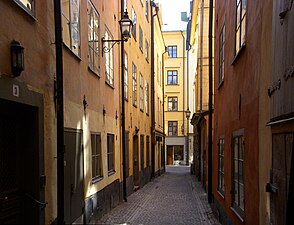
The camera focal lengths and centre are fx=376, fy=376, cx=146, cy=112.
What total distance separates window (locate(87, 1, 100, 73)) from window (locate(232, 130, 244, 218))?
2.90 m

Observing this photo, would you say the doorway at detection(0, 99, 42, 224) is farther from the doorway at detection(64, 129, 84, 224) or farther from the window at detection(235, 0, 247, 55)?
the window at detection(235, 0, 247, 55)

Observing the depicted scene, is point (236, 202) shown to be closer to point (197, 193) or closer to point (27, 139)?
point (27, 139)

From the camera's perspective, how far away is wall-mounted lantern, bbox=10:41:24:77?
3.56 meters

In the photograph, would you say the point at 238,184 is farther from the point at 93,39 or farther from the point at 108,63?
the point at 108,63

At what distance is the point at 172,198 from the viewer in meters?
12.9

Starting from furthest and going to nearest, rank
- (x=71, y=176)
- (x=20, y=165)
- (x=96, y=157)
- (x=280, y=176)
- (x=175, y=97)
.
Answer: (x=175, y=97), (x=96, y=157), (x=71, y=176), (x=20, y=165), (x=280, y=176)

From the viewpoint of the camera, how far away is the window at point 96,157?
7254mm

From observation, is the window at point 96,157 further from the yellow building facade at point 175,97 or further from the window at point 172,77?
the window at point 172,77

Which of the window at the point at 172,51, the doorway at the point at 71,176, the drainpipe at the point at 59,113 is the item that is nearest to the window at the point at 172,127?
the window at the point at 172,51

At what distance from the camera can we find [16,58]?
3.59 meters

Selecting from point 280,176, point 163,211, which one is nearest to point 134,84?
point 163,211

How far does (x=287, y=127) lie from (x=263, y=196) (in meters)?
1.36

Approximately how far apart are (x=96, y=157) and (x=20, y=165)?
3808 millimetres

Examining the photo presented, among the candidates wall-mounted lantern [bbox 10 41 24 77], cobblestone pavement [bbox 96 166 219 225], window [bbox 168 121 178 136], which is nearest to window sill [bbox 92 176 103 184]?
cobblestone pavement [bbox 96 166 219 225]
